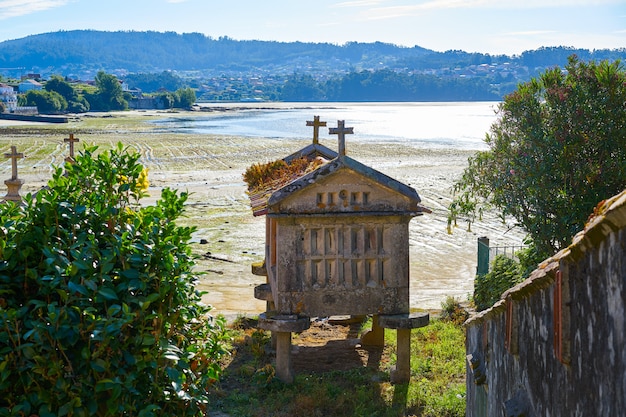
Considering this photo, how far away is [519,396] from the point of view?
613 cm

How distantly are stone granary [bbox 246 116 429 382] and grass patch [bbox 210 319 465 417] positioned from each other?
0.55 meters

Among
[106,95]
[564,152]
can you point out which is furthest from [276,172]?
[106,95]

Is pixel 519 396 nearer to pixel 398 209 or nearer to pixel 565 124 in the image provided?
pixel 398 209

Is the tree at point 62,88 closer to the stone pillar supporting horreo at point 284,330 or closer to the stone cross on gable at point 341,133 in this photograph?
the stone cross on gable at point 341,133

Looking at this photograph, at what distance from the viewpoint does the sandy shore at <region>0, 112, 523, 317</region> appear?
73.2 ft

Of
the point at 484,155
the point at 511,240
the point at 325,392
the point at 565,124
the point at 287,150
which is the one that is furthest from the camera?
the point at 287,150

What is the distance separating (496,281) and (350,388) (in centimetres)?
545

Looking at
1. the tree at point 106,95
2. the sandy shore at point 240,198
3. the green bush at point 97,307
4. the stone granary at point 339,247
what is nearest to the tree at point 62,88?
the tree at point 106,95

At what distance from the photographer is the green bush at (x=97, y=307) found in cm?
678

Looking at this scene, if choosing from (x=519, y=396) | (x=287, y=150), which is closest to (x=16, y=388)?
(x=519, y=396)

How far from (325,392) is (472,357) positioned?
4294 millimetres

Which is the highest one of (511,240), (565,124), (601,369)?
(565,124)

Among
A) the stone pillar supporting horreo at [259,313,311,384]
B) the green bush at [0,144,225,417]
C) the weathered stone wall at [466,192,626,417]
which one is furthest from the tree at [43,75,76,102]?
the weathered stone wall at [466,192,626,417]

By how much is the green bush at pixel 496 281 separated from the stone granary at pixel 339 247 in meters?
4.24
